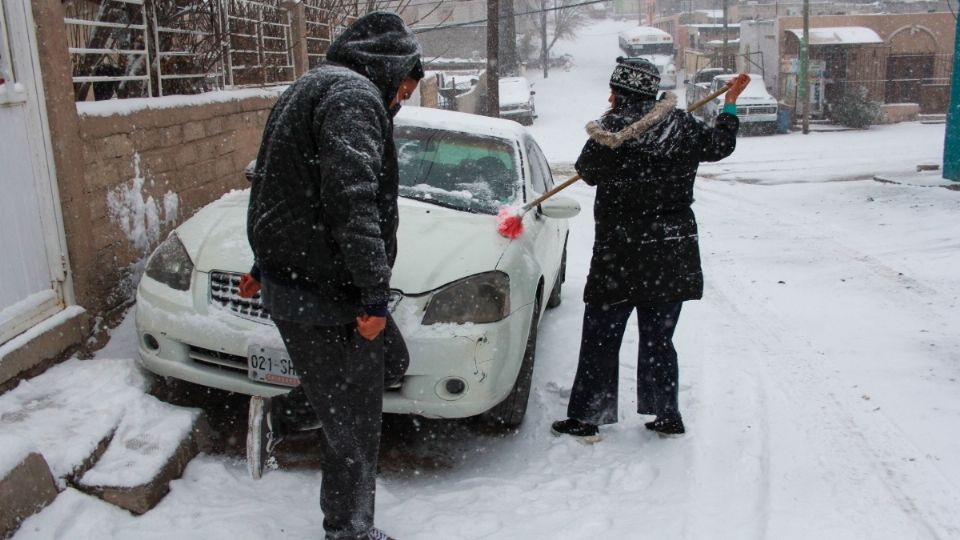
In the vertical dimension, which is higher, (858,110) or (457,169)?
(457,169)

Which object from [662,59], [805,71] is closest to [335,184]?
[805,71]

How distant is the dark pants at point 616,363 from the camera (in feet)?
13.0

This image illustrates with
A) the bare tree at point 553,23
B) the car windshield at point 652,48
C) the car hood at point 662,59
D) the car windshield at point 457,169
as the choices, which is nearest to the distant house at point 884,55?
the car hood at point 662,59

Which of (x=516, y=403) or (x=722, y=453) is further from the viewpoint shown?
(x=516, y=403)

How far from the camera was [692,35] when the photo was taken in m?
53.0

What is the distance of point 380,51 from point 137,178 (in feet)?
11.3

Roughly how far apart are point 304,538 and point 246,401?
1519 millimetres

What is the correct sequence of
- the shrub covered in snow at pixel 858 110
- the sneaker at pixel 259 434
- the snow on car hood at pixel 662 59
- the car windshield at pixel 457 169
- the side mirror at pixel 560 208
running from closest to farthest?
the sneaker at pixel 259 434, the side mirror at pixel 560 208, the car windshield at pixel 457 169, the shrub covered in snow at pixel 858 110, the snow on car hood at pixel 662 59

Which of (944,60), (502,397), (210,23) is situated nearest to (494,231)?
(502,397)

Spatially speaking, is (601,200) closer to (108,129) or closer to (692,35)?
(108,129)

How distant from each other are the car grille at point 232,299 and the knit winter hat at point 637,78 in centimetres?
185

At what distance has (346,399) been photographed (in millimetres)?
2641

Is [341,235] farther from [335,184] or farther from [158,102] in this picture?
[158,102]

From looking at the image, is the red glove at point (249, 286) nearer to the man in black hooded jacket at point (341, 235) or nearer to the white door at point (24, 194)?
the man in black hooded jacket at point (341, 235)
